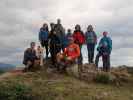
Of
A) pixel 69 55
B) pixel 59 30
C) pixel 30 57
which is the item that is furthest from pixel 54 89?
pixel 59 30

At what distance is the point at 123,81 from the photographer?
26.8 meters

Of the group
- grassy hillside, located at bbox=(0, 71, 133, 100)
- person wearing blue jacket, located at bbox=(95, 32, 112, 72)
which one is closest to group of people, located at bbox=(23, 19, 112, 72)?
person wearing blue jacket, located at bbox=(95, 32, 112, 72)

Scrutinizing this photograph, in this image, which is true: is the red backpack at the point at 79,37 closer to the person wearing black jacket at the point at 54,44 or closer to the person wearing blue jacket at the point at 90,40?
the person wearing blue jacket at the point at 90,40

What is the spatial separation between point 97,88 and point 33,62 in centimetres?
417

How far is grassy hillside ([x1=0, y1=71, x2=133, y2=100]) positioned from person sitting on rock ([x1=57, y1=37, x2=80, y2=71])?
2.55 feet

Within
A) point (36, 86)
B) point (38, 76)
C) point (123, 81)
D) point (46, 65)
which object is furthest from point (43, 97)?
point (123, 81)

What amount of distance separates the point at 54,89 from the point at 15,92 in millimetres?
2032

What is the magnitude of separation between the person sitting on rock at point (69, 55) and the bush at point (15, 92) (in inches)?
143

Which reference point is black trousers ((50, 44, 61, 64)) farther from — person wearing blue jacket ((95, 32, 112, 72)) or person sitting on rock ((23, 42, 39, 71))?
person wearing blue jacket ((95, 32, 112, 72))

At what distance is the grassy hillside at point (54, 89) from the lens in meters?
21.2

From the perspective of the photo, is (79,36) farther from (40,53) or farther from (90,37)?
(40,53)

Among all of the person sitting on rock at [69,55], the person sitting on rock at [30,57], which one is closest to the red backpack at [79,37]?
the person sitting on rock at [69,55]

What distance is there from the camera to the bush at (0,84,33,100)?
20969 millimetres

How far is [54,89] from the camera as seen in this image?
2200 cm
